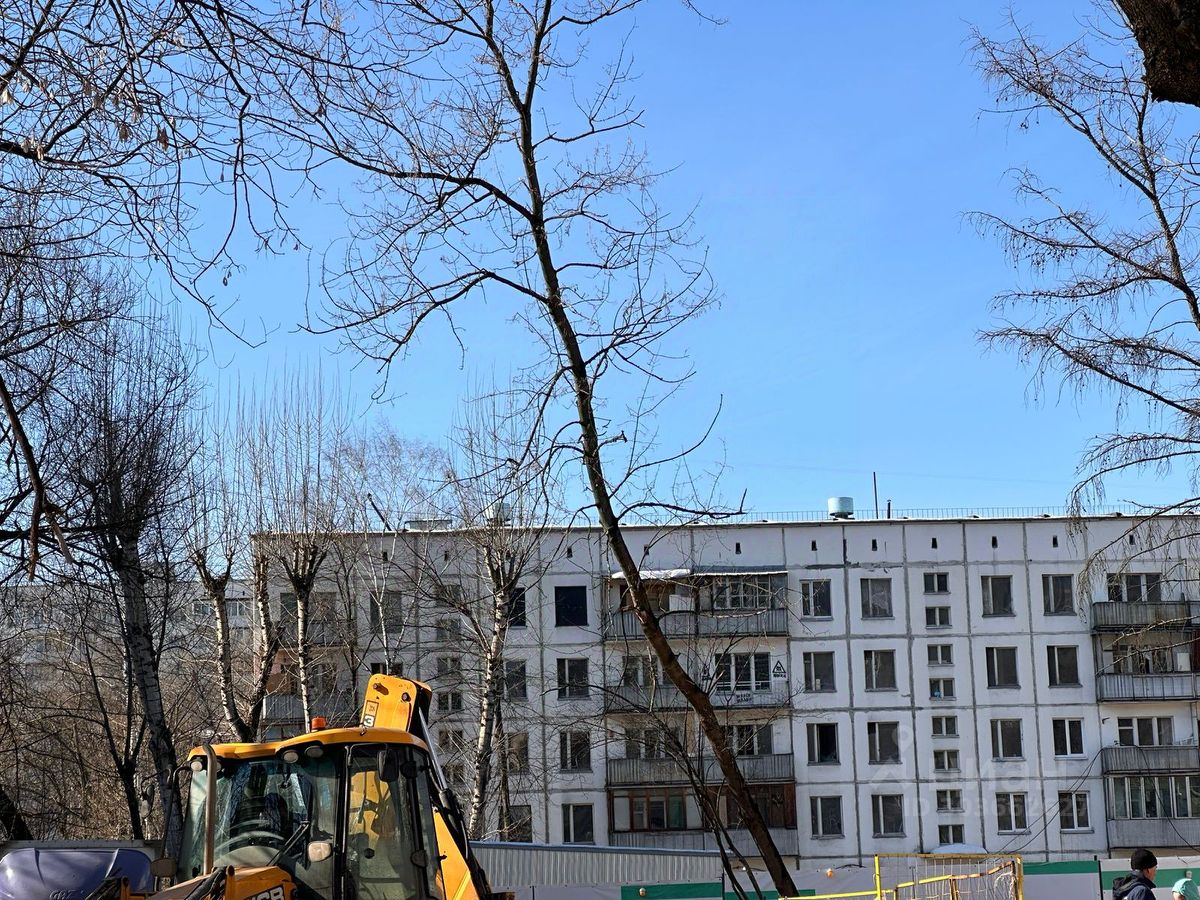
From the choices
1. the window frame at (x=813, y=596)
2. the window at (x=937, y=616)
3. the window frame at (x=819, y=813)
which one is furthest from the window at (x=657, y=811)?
the window at (x=937, y=616)

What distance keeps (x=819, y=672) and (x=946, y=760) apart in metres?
5.12

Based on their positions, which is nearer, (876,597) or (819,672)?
(819,672)

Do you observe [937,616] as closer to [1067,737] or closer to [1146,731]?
[1067,737]

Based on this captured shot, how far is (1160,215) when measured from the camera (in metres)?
9.52

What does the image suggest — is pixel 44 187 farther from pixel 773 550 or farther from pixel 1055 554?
pixel 1055 554

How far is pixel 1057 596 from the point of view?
151 ft

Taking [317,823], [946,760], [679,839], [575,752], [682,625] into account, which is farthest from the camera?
[946,760]

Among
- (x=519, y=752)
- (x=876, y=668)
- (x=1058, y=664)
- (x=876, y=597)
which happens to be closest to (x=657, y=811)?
(x=519, y=752)

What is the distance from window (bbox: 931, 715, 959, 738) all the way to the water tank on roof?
25.7ft

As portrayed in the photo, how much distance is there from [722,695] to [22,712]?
23.2 meters

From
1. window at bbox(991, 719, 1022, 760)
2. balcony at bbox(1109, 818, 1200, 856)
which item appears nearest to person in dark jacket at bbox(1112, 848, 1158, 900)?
window at bbox(991, 719, 1022, 760)

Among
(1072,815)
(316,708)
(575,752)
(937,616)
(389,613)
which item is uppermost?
(389,613)

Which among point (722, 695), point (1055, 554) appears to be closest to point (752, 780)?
point (722, 695)

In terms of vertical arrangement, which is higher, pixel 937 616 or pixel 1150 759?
pixel 937 616
